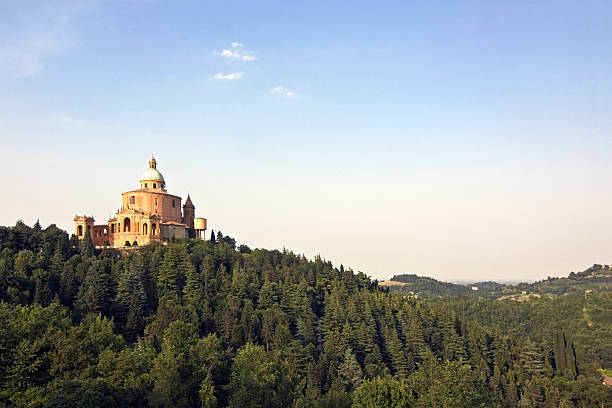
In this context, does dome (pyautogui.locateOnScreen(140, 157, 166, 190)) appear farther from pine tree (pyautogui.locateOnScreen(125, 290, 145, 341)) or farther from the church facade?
pine tree (pyautogui.locateOnScreen(125, 290, 145, 341))

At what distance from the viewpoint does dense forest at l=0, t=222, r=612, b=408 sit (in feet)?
127

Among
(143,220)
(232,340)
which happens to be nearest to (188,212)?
(143,220)

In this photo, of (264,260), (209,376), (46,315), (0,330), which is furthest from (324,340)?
(0,330)

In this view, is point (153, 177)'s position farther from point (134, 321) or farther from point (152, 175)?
point (134, 321)

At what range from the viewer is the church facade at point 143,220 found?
260ft

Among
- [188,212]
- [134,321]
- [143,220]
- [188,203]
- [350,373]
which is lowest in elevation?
[350,373]

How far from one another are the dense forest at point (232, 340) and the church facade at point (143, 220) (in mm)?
3601

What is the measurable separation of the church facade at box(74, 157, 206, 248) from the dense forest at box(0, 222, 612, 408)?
3.60 metres

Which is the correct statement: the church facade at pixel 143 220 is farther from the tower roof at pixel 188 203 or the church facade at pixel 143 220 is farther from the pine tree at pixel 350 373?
the pine tree at pixel 350 373

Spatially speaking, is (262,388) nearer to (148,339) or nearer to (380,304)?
(148,339)

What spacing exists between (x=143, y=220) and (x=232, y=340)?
26391mm

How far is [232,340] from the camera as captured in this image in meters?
61.1

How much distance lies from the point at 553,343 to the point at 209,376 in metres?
55.6

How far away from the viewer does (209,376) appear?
41625mm
